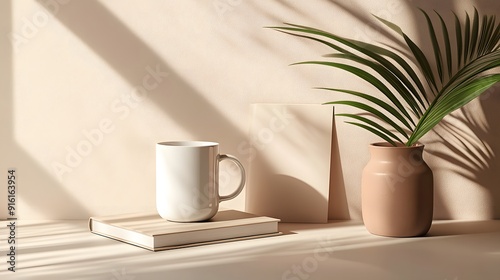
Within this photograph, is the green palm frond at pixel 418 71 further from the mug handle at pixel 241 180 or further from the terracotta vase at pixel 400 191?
the mug handle at pixel 241 180

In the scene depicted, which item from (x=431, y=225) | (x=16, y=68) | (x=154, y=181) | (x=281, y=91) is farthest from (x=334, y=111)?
(x=16, y=68)

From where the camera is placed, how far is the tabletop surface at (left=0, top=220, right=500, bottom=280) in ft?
3.89

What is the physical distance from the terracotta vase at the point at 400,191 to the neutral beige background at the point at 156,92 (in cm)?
17

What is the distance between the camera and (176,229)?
138cm

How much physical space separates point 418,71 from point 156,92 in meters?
0.56

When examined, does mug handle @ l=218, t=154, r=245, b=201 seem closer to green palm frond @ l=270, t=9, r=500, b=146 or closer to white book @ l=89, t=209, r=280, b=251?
white book @ l=89, t=209, r=280, b=251

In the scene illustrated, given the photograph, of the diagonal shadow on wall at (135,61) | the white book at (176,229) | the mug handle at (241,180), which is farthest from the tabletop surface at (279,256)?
the diagonal shadow on wall at (135,61)

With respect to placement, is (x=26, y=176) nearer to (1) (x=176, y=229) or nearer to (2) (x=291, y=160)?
(1) (x=176, y=229)

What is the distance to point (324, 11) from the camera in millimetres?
1594

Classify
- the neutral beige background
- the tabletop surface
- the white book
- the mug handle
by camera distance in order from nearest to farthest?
the tabletop surface → the white book → the mug handle → the neutral beige background

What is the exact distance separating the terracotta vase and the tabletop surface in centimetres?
3

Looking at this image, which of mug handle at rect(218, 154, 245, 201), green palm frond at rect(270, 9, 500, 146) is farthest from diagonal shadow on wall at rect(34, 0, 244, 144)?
green palm frond at rect(270, 9, 500, 146)

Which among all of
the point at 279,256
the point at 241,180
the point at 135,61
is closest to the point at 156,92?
the point at 135,61

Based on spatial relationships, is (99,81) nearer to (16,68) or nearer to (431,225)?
(16,68)
